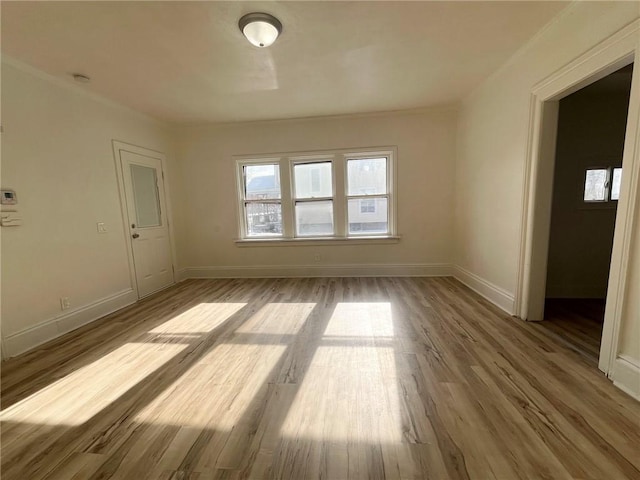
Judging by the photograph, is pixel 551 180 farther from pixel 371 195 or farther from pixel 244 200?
pixel 244 200

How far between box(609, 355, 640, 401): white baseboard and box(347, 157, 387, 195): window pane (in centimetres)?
339

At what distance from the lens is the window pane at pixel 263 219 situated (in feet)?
15.8

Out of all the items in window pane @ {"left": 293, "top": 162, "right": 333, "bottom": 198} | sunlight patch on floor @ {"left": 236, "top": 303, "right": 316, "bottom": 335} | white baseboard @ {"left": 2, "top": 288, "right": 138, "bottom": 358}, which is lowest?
sunlight patch on floor @ {"left": 236, "top": 303, "right": 316, "bottom": 335}

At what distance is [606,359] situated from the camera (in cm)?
185

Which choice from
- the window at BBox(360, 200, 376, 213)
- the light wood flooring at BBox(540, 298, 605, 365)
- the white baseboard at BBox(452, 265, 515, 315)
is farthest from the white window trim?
the light wood flooring at BBox(540, 298, 605, 365)

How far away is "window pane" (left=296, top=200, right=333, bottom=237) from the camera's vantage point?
4.70 m

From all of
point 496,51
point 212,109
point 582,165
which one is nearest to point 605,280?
point 582,165

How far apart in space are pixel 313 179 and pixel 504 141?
9.08ft

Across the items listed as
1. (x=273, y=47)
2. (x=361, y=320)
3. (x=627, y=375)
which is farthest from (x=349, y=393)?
(x=273, y=47)

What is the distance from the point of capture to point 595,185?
3.25 meters

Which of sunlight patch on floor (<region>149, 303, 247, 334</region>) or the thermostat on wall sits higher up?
the thermostat on wall

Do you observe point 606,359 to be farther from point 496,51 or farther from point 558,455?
point 496,51

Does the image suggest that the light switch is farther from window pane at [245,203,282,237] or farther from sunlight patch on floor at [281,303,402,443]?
sunlight patch on floor at [281,303,402,443]

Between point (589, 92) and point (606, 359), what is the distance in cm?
305
